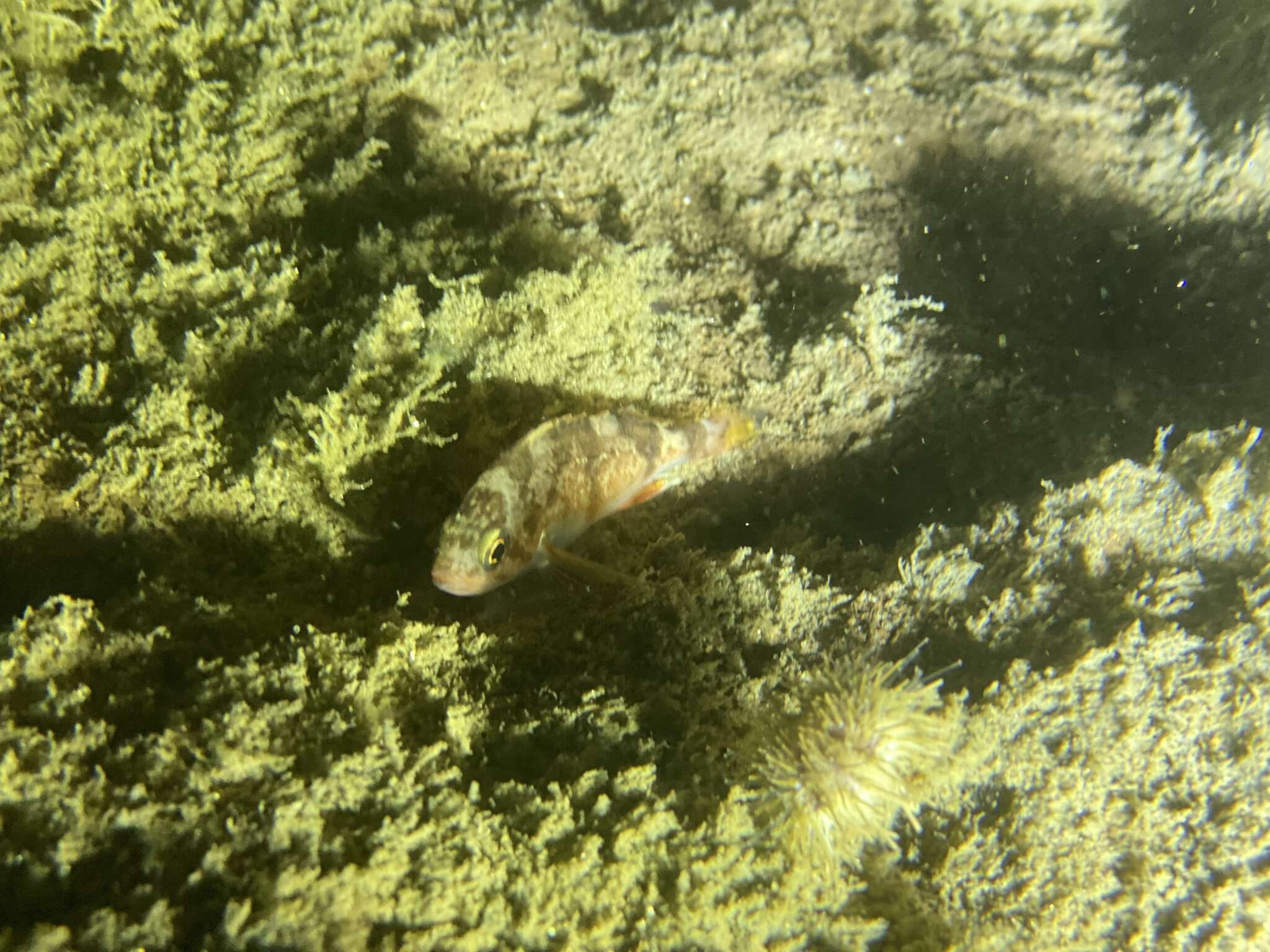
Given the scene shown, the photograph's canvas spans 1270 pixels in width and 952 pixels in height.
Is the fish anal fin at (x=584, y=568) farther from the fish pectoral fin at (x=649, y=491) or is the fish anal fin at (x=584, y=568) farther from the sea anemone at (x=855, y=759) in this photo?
the sea anemone at (x=855, y=759)

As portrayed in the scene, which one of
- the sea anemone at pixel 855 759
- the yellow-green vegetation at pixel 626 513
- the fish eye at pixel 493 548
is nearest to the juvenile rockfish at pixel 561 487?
the fish eye at pixel 493 548

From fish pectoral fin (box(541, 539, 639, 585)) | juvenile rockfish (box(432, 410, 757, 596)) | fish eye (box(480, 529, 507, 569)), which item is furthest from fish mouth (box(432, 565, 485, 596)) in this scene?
fish pectoral fin (box(541, 539, 639, 585))

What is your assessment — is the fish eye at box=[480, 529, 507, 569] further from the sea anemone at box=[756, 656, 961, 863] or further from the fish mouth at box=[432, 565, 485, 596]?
the sea anemone at box=[756, 656, 961, 863]

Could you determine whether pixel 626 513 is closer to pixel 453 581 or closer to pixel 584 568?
pixel 584 568

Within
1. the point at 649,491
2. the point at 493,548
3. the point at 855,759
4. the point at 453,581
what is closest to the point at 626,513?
the point at 649,491

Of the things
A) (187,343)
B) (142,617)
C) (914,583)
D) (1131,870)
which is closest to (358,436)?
(187,343)

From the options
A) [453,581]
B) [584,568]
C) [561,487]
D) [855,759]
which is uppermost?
[561,487]
